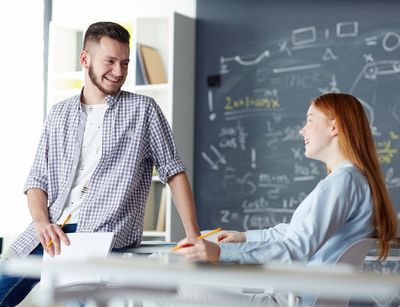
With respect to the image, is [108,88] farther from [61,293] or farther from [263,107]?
[263,107]

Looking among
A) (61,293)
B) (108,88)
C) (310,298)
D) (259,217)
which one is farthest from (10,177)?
(61,293)

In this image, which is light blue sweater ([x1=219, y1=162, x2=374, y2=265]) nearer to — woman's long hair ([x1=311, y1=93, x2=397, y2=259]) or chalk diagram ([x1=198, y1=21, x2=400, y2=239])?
woman's long hair ([x1=311, y1=93, x2=397, y2=259])

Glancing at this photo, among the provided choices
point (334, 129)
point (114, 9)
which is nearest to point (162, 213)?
point (114, 9)

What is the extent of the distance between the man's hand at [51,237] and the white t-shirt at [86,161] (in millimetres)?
129

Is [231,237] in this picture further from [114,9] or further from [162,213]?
[114,9]

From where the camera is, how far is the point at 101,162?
2.98 metres

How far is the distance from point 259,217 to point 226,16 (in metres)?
1.34

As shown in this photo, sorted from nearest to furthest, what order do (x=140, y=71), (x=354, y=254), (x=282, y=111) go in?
(x=354, y=254) → (x=282, y=111) → (x=140, y=71)

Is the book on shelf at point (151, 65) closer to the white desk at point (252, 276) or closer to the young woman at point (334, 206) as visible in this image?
the young woman at point (334, 206)

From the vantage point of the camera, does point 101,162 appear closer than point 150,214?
Yes

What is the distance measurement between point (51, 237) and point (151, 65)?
9.62 ft

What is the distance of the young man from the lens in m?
2.94

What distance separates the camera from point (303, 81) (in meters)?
5.26

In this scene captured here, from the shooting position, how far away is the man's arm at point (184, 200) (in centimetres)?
300
